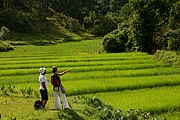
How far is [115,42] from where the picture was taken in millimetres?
36906

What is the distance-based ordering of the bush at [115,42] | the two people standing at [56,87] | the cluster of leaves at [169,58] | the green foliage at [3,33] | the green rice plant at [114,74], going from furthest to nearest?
1. the green foliage at [3,33]
2. the bush at [115,42]
3. the cluster of leaves at [169,58]
4. the green rice plant at [114,74]
5. the two people standing at [56,87]

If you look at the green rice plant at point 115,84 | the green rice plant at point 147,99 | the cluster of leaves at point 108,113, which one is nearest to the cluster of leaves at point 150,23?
the green rice plant at point 115,84

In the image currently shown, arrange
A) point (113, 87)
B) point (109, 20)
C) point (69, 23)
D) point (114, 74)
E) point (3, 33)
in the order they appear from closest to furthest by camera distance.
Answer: point (113, 87) < point (114, 74) < point (3, 33) < point (69, 23) < point (109, 20)

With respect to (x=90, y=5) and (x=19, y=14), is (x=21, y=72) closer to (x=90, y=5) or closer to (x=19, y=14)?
(x=19, y=14)

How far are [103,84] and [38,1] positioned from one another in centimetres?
5707

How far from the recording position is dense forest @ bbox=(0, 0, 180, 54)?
109 feet

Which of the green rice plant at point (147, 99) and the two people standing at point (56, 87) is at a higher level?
the two people standing at point (56, 87)

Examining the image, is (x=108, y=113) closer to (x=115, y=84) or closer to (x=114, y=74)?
(x=115, y=84)

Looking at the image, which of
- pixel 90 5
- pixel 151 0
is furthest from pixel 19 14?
pixel 151 0

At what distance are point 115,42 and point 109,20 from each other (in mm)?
33400

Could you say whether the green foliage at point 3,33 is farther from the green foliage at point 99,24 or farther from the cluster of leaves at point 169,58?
the cluster of leaves at point 169,58

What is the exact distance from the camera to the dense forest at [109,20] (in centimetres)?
3316

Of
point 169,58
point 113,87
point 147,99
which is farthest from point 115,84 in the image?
point 169,58

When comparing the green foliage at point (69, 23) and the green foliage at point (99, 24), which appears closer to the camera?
the green foliage at point (69, 23)
